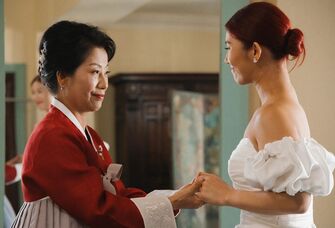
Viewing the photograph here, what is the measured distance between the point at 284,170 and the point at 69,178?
47cm

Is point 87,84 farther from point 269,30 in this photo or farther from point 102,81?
point 269,30

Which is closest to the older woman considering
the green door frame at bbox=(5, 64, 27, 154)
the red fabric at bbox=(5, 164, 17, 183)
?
the red fabric at bbox=(5, 164, 17, 183)

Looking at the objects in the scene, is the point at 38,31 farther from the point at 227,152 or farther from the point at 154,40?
the point at 154,40

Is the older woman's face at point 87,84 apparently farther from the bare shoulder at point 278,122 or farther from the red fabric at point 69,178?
the bare shoulder at point 278,122

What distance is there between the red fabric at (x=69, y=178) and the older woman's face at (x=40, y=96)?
164cm

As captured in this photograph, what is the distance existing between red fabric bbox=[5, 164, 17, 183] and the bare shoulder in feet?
5.14

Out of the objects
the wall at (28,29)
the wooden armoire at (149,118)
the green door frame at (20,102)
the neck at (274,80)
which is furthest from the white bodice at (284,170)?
the wooden armoire at (149,118)

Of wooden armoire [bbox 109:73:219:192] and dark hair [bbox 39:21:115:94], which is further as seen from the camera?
wooden armoire [bbox 109:73:219:192]

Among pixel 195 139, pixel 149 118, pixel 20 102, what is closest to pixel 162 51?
pixel 149 118

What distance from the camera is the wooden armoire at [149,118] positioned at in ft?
15.8

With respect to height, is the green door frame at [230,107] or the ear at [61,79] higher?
the ear at [61,79]

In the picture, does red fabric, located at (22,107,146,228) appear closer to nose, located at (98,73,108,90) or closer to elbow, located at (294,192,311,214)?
nose, located at (98,73,108,90)

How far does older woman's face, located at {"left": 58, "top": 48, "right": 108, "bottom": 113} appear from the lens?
1645 millimetres

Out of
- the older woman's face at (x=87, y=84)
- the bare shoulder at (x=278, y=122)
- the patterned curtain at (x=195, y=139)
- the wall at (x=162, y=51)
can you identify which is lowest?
the patterned curtain at (x=195, y=139)
